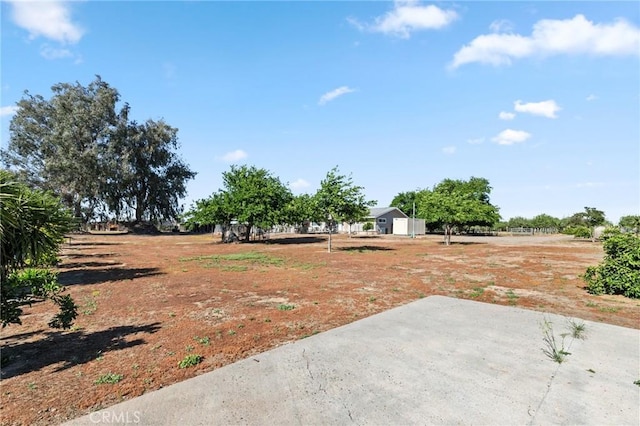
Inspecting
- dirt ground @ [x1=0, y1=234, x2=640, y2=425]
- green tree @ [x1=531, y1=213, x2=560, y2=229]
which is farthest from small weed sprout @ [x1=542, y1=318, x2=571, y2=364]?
green tree @ [x1=531, y1=213, x2=560, y2=229]

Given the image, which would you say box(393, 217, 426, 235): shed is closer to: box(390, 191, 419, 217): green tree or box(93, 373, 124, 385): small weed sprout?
box(390, 191, 419, 217): green tree

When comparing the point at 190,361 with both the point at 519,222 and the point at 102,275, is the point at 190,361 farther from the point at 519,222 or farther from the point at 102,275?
the point at 519,222

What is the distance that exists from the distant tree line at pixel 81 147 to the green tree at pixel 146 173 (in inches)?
5.5

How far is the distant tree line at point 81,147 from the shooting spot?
4025 cm

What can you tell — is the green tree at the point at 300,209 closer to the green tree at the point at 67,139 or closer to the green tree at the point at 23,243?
the green tree at the point at 23,243

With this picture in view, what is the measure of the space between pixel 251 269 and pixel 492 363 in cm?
1140

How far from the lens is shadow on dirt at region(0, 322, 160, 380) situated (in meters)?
4.52

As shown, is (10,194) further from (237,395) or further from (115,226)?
(115,226)

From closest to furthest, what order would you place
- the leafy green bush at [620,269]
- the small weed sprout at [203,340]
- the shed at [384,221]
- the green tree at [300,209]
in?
the small weed sprout at [203,340] → the leafy green bush at [620,269] → the green tree at [300,209] → the shed at [384,221]

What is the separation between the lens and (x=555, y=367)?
14.7ft

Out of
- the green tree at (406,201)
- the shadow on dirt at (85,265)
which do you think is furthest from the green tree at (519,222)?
the shadow on dirt at (85,265)

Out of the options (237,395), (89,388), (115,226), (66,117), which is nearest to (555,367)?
(237,395)

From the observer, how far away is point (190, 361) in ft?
14.9

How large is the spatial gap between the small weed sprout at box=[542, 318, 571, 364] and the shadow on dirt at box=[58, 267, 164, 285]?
495 inches
